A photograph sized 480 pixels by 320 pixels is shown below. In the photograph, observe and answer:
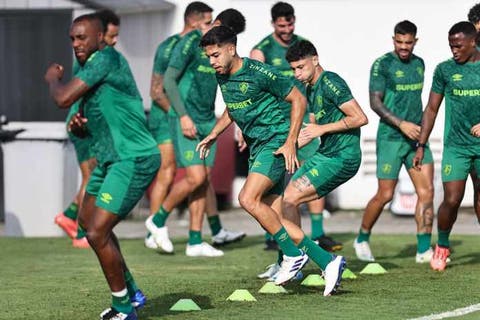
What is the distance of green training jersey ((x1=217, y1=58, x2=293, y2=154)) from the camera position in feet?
37.7

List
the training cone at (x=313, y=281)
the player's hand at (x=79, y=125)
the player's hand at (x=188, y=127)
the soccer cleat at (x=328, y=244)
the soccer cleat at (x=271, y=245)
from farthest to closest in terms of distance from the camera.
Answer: the soccer cleat at (x=271, y=245) < the soccer cleat at (x=328, y=244) < the player's hand at (x=188, y=127) < the training cone at (x=313, y=281) < the player's hand at (x=79, y=125)

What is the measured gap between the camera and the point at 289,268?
11328mm

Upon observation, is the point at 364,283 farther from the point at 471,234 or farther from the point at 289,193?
the point at 471,234

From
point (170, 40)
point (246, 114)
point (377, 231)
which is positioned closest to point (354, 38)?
point (377, 231)

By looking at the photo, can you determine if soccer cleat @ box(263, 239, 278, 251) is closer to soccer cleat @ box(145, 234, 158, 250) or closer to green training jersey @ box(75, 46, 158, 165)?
soccer cleat @ box(145, 234, 158, 250)

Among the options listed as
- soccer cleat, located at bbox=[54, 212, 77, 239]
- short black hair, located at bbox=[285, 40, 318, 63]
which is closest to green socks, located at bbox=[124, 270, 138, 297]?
short black hair, located at bbox=[285, 40, 318, 63]

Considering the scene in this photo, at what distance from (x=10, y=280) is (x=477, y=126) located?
4.49 m

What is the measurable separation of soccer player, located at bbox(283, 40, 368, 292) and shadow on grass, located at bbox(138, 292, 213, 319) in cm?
122

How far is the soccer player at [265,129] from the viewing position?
1134 centimetres

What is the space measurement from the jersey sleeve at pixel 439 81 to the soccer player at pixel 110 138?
3662 millimetres

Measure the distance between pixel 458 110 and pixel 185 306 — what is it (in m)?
3.67

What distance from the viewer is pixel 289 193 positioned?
39.9 feet

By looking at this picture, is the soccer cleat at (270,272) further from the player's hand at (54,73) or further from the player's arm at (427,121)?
the player's hand at (54,73)

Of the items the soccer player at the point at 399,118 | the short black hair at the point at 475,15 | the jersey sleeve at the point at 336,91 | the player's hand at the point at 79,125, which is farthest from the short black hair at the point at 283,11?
the player's hand at the point at 79,125
